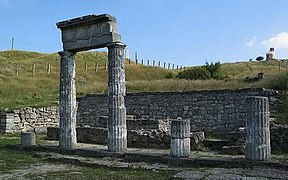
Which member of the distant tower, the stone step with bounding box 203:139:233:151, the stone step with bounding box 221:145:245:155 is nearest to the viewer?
the stone step with bounding box 221:145:245:155

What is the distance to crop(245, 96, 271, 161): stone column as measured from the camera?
10.8 m

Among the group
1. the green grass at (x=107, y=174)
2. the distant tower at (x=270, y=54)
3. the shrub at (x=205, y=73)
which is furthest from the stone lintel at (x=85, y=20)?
the distant tower at (x=270, y=54)

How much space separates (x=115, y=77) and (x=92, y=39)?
185 cm

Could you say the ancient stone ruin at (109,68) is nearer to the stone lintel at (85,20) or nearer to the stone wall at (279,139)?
the stone lintel at (85,20)

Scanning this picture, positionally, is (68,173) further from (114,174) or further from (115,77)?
(115,77)

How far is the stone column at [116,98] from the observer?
1306 cm

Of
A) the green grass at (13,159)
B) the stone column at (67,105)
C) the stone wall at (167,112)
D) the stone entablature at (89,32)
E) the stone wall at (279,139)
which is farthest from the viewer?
the stone wall at (167,112)

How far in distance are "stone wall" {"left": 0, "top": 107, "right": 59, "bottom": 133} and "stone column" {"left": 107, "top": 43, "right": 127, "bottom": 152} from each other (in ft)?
34.8

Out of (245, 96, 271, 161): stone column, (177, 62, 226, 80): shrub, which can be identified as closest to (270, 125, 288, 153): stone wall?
(245, 96, 271, 161): stone column

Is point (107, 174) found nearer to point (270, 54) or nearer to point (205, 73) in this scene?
point (205, 73)

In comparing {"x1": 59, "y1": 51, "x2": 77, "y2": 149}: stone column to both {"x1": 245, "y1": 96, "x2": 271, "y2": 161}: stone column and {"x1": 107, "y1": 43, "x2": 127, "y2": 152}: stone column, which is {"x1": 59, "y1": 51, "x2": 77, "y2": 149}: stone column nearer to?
{"x1": 107, "y1": 43, "x2": 127, "y2": 152}: stone column

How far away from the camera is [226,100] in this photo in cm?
2047

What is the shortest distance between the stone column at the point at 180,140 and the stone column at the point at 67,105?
4.41m

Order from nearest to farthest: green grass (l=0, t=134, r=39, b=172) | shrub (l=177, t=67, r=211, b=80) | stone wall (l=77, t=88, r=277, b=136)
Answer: green grass (l=0, t=134, r=39, b=172), stone wall (l=77, t=88, r=277, b=136), shrub (l=177, t=67, r=211, b=80)
